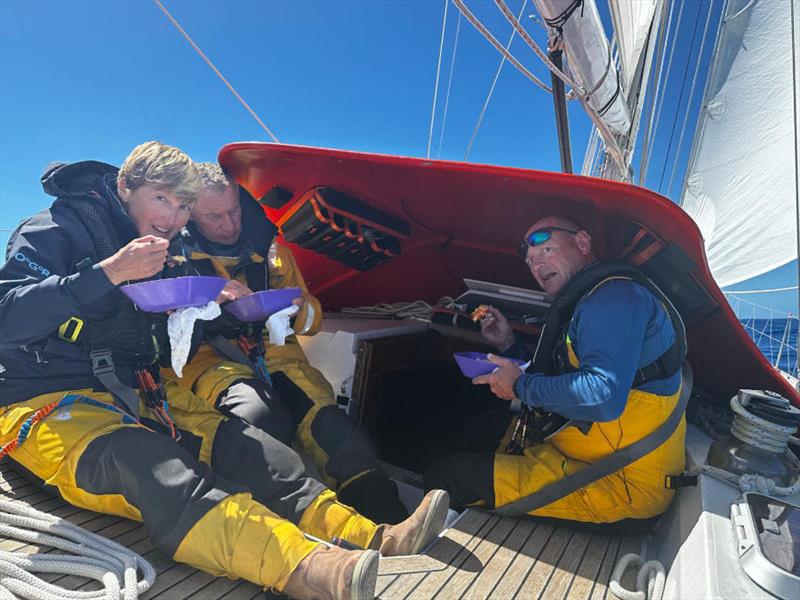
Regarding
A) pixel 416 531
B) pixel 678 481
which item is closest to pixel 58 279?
pixel 416 531

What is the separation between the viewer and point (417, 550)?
4.92 feet

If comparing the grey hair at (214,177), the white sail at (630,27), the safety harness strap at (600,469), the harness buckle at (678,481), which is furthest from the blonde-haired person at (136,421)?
the white sail at (630,27)

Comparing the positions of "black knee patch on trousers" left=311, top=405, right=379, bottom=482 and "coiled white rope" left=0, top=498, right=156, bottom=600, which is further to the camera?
"black knee patch on trousers" left=311, top=405, right=379, bottom=482

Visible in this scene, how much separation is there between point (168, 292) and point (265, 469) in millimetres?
721

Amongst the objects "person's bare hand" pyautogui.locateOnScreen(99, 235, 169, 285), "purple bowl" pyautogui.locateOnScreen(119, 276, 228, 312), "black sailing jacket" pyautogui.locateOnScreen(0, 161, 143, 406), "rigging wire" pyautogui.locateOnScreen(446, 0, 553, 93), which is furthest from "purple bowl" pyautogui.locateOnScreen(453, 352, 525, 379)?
"rigging wire" pyautogui.locateOnScreen(446, 0, 553, 93)

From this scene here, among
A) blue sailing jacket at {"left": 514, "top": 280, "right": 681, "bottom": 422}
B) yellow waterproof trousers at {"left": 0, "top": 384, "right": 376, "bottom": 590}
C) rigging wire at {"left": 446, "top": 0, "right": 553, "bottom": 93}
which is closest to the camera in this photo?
yellow waterproof trousers at {"left": 0, "top": 384, "right": 376, "bottom": 590}

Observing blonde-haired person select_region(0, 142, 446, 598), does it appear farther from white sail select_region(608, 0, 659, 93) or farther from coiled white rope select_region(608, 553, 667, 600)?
white sail select_region(608, 0, 659, 93)

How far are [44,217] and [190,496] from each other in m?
1.06

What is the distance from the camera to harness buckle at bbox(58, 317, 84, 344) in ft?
5.18

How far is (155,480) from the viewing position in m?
1.34

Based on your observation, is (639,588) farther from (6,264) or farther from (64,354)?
(6,264)

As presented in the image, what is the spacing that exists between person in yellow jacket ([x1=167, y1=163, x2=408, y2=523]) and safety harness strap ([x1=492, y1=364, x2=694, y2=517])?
48 cm

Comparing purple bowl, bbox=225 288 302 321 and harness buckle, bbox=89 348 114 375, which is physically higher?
purple bowl, bbox=225 288 302 321

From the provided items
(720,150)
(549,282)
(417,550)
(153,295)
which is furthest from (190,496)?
(720,150)
